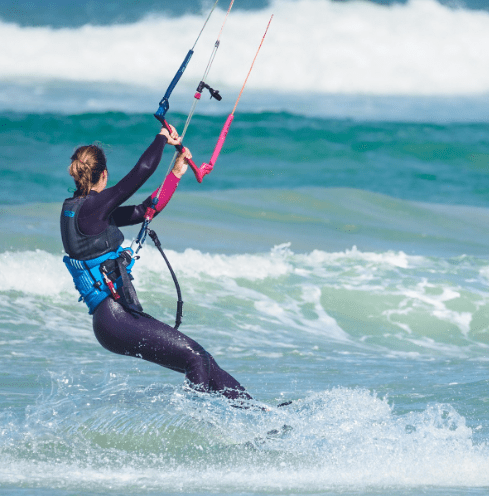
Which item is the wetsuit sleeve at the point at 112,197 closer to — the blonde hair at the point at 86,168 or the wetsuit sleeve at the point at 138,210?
the blonde hair at the point at 86,168

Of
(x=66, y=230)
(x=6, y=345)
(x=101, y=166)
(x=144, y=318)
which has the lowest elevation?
(x=6, y=345)

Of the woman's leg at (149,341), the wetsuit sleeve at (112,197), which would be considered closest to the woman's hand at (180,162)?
the wetsuit sleeve at (112,197)

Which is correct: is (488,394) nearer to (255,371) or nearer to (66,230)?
(255,371)

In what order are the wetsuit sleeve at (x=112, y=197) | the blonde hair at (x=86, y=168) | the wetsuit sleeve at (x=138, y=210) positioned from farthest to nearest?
the wetsuit sleeve at (x=138, y=210), the blonde hair at (x=86, y=168), the wetsuit sleeve at (x=112, y=197)

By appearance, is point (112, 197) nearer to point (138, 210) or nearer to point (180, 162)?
point (138, 210)

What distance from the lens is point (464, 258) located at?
13562 mm

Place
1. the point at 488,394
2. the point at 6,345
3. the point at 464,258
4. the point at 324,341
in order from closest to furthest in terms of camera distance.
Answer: the point at 488,394
the point at 6,345
the point at 324,341
the point at 464,258

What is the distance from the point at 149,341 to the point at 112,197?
87cm

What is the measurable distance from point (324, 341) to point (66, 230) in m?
5.25

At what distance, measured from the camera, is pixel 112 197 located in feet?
13.8

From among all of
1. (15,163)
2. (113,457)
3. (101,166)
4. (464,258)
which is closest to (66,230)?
(101,166)

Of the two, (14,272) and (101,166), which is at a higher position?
(101,166)

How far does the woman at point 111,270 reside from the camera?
4.30m

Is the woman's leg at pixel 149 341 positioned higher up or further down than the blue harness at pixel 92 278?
further down
